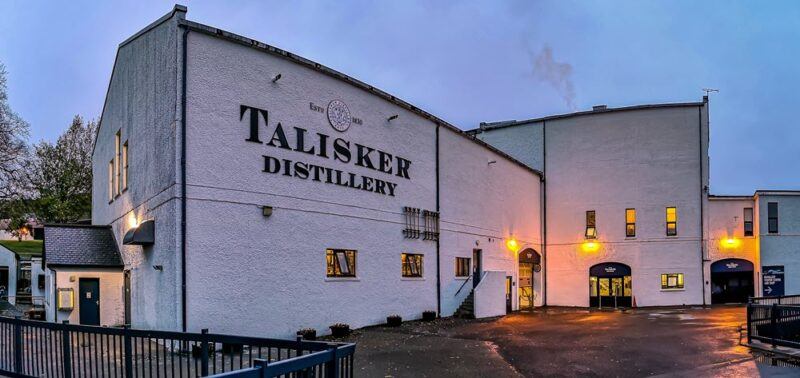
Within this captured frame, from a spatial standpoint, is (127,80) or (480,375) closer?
(480,375)

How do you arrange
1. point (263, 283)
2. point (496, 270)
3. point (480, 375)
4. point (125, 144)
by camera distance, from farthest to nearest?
point (496, 270) → point (125, 144) → point (263, 283) → point (480, 375)

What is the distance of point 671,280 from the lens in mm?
34562

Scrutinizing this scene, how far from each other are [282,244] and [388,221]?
5689 millimetres

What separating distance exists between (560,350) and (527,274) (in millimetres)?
20565

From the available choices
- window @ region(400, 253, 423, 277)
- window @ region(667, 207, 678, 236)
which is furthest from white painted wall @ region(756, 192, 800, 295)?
window @ region(400, 253, 423, 277)

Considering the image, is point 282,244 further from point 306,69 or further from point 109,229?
point 109,229

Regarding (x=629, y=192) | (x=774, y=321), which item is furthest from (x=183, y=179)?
(x=629, y=192)

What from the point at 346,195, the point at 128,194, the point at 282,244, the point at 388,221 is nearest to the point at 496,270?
the point at 388,221

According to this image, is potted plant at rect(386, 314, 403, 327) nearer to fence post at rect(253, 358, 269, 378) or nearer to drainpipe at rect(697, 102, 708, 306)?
fence post at rect(253, 358, 269, 378)

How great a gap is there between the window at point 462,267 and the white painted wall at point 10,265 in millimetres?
35018

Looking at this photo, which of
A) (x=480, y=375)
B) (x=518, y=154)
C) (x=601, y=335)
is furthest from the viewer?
(x=518, y=154)

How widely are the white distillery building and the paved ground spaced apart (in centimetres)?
300

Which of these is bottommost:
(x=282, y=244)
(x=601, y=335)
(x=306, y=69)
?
(x=601, y=335)

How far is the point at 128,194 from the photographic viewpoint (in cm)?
2080
